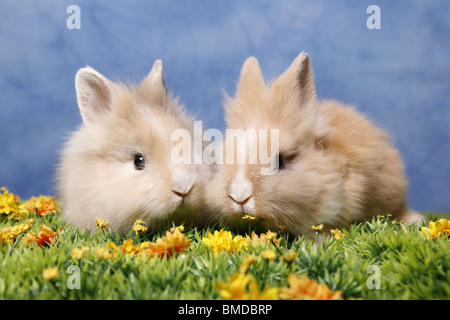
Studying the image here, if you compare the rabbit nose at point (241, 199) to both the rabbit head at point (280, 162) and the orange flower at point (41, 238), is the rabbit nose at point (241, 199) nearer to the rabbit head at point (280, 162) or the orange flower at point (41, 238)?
the rabbit head at point (280, 162)

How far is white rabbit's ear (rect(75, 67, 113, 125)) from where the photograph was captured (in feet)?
11.6

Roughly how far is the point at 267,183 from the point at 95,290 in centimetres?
148

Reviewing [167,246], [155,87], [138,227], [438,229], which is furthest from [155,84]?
[438,229]

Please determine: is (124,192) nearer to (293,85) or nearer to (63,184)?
(63,184)

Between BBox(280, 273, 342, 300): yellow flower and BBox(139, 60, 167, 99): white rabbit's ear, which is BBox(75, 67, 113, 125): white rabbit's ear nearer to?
BBox(139, 60, 167, 99): white rabbit's ear

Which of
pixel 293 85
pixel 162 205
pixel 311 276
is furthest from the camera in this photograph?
pixel 293 85

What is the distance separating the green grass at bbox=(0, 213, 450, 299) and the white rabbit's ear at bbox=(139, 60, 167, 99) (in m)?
1.59

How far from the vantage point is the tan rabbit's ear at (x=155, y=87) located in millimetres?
3605

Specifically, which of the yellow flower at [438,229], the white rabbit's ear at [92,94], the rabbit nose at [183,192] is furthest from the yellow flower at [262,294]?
the white rabbit's ear at [92,94]

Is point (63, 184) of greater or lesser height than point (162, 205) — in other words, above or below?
above

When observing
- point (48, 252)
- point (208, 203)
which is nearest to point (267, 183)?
point (208, 203)

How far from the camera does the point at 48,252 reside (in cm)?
249

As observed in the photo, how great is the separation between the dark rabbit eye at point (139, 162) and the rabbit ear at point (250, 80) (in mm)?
984

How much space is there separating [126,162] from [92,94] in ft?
2.48
